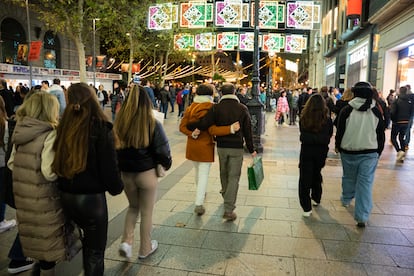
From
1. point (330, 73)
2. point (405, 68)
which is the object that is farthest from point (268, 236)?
point (330, 73)

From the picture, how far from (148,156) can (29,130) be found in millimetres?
1167

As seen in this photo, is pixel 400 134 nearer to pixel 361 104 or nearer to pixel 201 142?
pixel 361 104

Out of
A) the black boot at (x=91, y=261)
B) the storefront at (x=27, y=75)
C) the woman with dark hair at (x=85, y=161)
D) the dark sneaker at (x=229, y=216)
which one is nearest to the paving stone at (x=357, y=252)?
the dark sneaker at (x=229, y=216)

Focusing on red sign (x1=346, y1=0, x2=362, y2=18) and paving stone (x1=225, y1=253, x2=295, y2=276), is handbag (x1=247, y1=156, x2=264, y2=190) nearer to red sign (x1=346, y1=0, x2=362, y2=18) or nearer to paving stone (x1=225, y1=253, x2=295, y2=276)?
paving stone (x1=225, y1=253, x2=295, y2=276)

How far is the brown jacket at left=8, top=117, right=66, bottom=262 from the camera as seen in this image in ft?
8.79

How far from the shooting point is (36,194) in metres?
2.68

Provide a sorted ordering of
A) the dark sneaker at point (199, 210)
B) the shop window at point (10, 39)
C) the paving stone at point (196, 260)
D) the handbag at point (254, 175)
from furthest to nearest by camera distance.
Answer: the shop window at point (10, 39) < the dark sneaker at point (199, 210) < the handbag at point (254, 175) < the paving stone at point (196, 260)

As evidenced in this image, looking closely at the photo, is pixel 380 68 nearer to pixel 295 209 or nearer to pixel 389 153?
pixel 389 153

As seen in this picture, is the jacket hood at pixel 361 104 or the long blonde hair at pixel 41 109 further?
the jacket hood at pixel 361 104

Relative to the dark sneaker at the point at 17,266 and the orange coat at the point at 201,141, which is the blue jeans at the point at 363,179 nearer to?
the orange coat at the point at 201,141

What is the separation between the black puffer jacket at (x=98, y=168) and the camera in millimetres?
2662

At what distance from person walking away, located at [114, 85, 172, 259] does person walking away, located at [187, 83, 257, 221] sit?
133 centimetres

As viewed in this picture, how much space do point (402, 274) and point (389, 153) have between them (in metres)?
7.28

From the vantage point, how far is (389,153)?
9.98 metres
